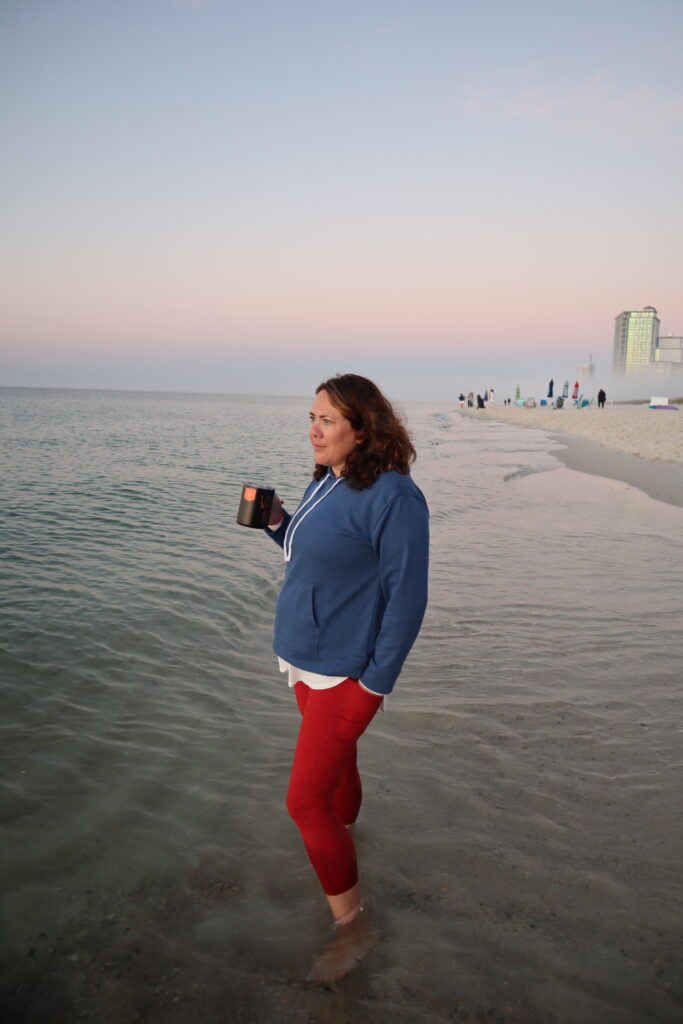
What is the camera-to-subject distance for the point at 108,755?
13.0 feet

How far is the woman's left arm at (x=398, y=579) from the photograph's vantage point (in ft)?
7.09

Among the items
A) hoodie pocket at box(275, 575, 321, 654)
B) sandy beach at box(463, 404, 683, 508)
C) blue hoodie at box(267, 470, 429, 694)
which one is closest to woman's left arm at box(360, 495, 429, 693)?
blue hoodie at box(267, 470, 429, 694)

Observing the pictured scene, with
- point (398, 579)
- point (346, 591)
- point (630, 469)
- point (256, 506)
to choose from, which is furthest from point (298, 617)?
point (630, 469)

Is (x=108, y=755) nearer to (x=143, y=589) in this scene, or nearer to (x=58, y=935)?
(x=58, y=935)

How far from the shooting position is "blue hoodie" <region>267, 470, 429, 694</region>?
218cm

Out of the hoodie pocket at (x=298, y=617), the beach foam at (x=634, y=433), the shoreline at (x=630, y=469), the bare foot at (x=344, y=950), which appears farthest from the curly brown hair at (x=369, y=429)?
the beach foam at (x=634, y=433)

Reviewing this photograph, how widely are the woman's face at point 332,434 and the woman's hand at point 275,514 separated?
477mm

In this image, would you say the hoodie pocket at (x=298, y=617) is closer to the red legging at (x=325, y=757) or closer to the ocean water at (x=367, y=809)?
the red legging at (x=325, y=757)

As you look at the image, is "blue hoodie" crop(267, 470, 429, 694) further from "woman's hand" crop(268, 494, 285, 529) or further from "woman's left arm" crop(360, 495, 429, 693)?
"woman's hand" crop(268, 494, 285, 529)

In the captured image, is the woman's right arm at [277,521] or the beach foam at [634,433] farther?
the beach foam at [634,433]

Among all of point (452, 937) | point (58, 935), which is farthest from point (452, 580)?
point (58, 935)

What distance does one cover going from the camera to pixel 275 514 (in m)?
2.83

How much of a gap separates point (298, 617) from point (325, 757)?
509mm

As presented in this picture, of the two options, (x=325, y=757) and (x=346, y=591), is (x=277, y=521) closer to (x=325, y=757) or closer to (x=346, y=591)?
(x=346, y=591)
